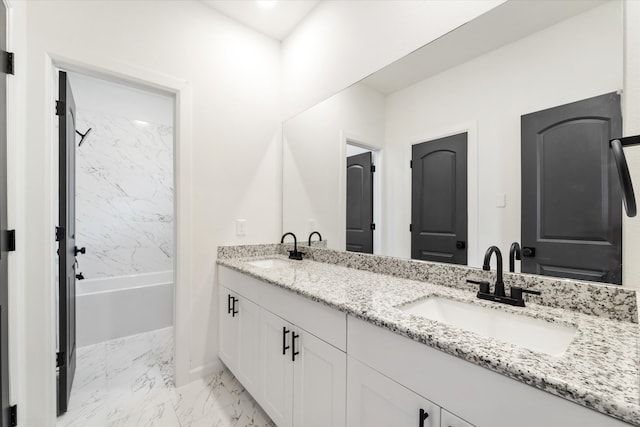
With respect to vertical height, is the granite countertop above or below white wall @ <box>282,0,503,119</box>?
below

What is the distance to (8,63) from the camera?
1267 millimetres

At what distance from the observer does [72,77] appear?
110 inches

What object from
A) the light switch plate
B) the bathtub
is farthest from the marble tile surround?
the bathtub

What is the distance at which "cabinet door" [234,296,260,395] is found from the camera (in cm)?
156

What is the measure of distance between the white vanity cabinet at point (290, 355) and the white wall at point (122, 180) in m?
2.05

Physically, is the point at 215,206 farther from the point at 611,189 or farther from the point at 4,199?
the point at 611,189

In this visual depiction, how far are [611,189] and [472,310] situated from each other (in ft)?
1.96

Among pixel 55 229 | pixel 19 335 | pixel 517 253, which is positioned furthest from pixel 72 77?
pixel 517 253

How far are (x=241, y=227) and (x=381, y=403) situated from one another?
5.35ft

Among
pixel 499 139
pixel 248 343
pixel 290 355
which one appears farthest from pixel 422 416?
pixel 248 343

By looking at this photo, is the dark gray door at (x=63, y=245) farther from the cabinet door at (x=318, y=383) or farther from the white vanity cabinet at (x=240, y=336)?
the cabinet door at (x=318, y=383)

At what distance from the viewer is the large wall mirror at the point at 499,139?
92 cm

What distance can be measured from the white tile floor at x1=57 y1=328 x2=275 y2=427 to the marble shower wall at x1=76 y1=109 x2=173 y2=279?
1075mm

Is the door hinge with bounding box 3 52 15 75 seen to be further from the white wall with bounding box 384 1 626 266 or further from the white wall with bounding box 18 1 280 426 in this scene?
the white wall with bounding box 384 1 626 266
